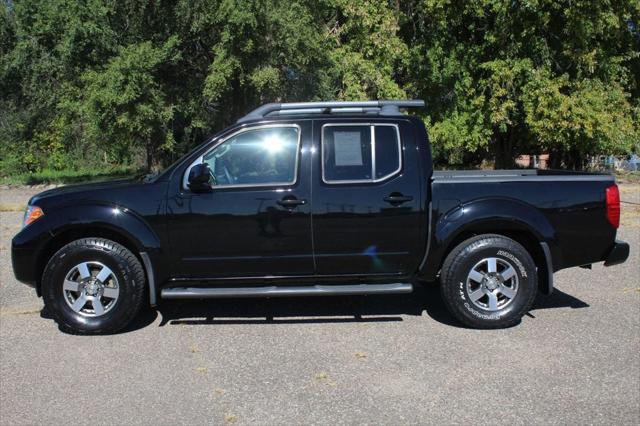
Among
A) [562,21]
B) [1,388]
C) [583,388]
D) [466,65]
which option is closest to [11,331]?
[1,388]

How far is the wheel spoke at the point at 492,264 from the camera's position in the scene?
5281mm

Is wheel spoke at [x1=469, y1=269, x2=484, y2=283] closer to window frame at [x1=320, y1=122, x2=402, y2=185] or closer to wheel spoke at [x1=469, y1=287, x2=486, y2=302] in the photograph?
wheel spoke at [x1=469, y1=287, x2=486, y2=302]

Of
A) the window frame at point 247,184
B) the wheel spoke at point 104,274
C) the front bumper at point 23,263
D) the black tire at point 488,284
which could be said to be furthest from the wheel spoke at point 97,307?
the black tire at point 488,284

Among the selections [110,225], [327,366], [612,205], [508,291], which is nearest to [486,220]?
[508,291]

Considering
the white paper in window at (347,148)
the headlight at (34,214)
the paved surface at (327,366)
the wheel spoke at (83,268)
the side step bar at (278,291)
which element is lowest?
the paved surface at (327,366)

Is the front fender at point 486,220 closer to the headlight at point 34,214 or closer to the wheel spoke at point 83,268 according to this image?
the wheel spoke at point 83,268

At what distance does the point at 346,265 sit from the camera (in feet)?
17.4

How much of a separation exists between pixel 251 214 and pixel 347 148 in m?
1.08

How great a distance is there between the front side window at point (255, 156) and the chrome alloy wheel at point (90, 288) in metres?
1.29

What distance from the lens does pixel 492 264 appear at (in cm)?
529

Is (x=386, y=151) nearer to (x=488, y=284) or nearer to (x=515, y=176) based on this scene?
(x=515, y=176)

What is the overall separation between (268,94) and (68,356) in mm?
11306

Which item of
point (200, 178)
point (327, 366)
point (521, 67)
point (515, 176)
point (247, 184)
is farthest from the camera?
point (521, 67)

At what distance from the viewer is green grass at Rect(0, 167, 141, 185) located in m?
19.6
